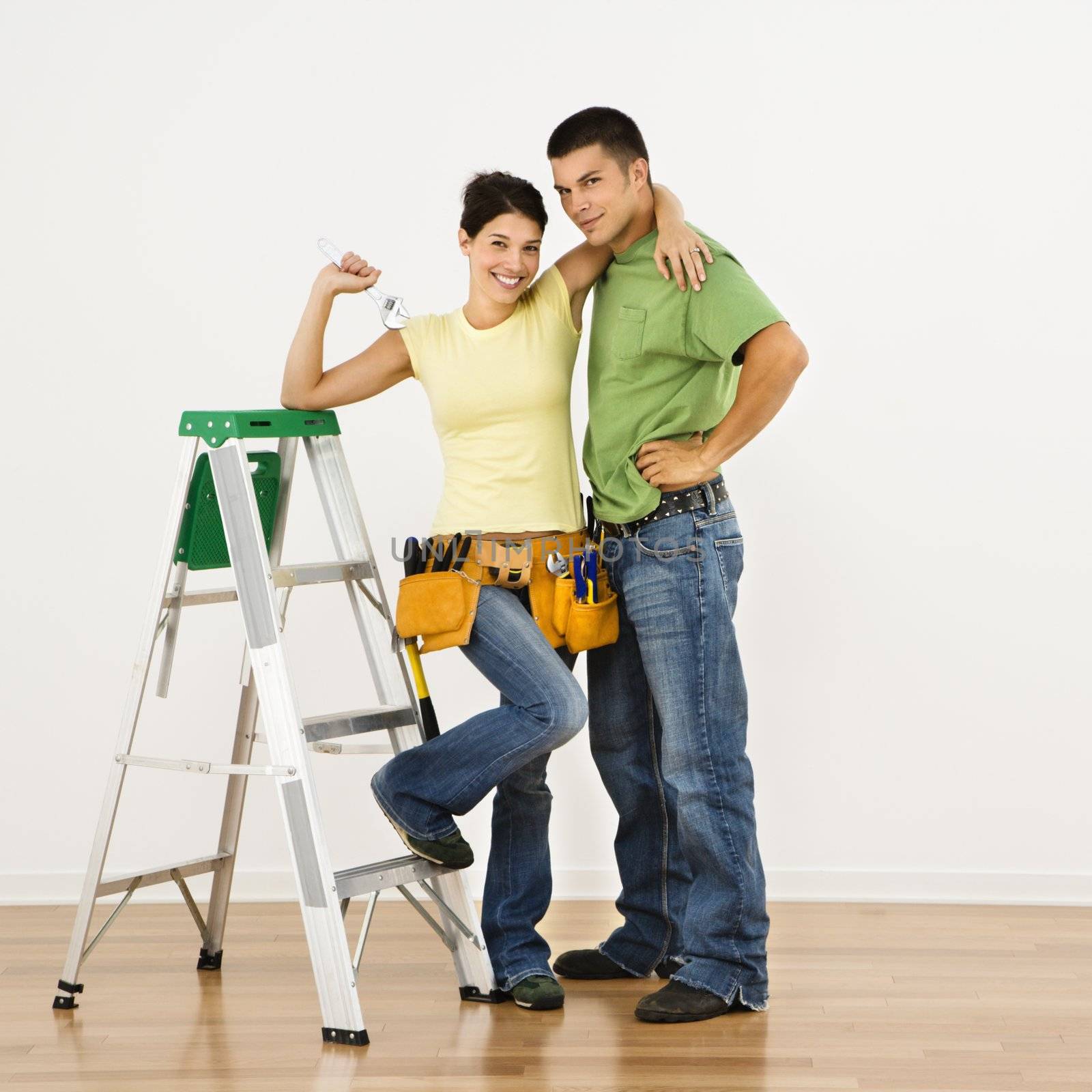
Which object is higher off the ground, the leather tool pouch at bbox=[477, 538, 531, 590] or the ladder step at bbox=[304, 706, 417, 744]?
the leather tool pouch at bbox=[477, 538, 531, 590]

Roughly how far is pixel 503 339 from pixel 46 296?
1.58 meters

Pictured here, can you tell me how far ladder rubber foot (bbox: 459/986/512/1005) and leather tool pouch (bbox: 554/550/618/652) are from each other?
2.30 feet

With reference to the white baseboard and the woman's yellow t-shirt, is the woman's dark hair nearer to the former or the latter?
the woman's yellow t-shirt

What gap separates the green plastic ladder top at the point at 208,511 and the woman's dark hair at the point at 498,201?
0.63 m

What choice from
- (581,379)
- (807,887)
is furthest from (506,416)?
(807,887)

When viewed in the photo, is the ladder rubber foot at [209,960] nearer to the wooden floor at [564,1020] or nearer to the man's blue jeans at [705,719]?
the wooden floor at [564,1020]

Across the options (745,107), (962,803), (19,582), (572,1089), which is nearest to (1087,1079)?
(572,1089)

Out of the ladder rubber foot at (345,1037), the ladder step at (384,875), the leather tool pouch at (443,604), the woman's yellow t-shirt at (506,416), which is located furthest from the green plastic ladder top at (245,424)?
the ladder rubber foot at (345,1037)

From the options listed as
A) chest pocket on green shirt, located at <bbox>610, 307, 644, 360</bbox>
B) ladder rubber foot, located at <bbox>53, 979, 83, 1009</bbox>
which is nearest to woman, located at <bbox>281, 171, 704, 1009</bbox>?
chest pocket on green shirt, located at <bbox>610, 307, 644, 360</bbox>

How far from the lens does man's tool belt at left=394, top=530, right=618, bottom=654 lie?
259 centimetres

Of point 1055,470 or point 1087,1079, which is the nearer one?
point 1087,1079

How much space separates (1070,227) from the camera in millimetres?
3473

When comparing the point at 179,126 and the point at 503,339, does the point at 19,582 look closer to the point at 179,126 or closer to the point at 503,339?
the point at 179,126

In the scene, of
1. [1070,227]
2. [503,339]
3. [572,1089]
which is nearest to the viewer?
[572,1089]
